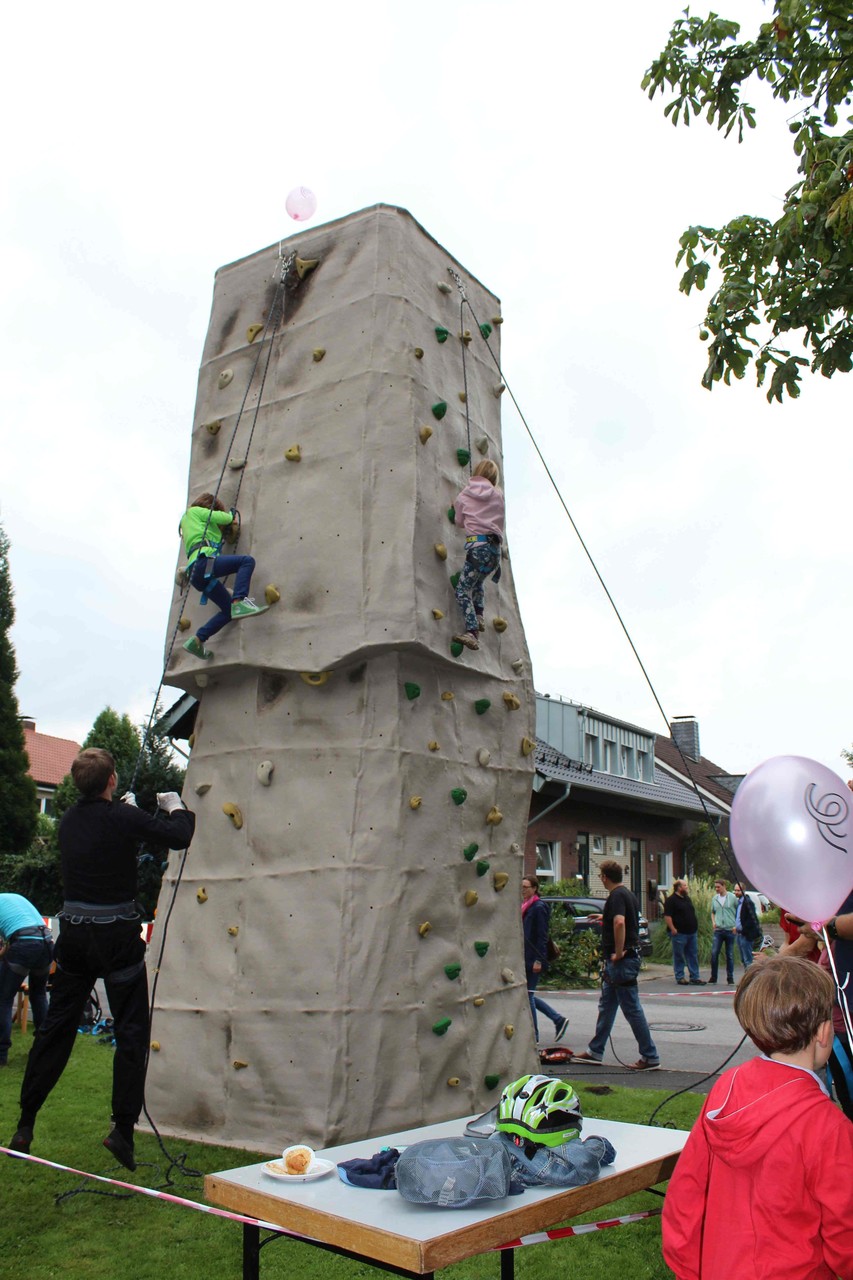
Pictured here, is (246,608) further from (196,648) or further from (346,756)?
(346,756)

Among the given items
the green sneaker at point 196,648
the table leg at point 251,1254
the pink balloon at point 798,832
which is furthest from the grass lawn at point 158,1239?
the green sneaker at point 196,648

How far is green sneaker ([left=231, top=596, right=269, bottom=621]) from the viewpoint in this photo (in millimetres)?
7016

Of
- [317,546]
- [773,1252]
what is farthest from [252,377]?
[773,1252]

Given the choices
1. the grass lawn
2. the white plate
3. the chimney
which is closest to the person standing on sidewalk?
the grass lawn

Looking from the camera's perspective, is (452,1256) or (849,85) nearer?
(452,1256)

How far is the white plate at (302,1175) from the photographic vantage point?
3.51 m

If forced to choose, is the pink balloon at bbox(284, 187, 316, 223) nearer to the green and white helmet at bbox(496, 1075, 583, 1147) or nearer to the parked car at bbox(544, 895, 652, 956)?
the green and white helmet at bbox(496, 1075, 583, 1147)

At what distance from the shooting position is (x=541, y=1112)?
374cm

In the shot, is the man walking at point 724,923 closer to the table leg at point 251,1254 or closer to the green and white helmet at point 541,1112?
the green and white helmet at point 541,1112

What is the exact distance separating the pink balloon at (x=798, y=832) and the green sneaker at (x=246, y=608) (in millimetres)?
3706

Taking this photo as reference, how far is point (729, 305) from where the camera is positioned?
7715mm

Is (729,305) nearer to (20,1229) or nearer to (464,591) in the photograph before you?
(464,591)

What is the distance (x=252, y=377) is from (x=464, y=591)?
233 cm

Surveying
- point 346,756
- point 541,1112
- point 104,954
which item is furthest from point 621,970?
point 541,1112
